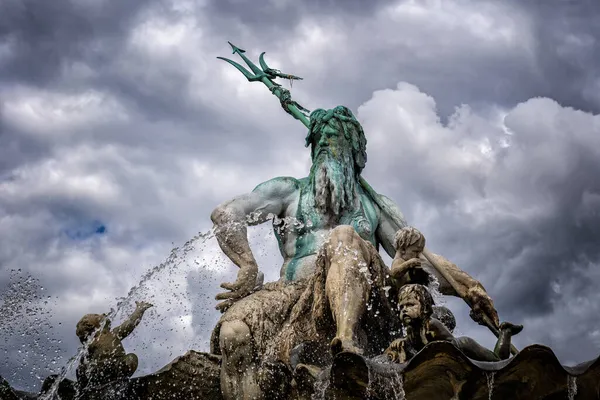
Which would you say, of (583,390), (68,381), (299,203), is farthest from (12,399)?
(583,390)

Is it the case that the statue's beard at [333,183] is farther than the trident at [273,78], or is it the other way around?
the trident at [273,78]

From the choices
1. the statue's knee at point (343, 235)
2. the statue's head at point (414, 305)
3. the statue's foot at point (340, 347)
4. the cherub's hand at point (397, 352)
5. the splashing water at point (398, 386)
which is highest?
the statue's knee at point (343, 235)

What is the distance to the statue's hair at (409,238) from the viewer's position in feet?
19.9

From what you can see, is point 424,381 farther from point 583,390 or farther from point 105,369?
point 105,369

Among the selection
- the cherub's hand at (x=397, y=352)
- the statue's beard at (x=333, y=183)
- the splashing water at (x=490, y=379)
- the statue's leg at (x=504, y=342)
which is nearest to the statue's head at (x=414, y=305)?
the cherub's hand at (x=397, y=352)

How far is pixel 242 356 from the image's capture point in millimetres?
5988

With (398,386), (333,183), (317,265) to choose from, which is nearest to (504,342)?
(398,386)

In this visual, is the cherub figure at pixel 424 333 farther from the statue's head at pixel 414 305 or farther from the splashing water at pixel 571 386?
the splashing water at pixel 571 386

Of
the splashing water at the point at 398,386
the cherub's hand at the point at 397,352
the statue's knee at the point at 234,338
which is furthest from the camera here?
the statue's knee at the point at 234,338

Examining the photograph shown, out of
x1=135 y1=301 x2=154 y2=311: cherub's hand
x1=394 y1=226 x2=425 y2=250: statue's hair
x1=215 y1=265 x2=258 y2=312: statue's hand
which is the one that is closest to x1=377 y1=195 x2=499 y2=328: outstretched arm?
x1=394 y1=226 x2=425 y2=250: statue's hair

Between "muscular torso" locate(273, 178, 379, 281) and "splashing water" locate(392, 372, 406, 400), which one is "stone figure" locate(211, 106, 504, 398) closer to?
"muscular torso" locate(273, 178, 379, 281)

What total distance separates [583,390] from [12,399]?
12.9ft

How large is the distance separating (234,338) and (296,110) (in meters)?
3.03

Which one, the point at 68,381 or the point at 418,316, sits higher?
the point at 418,316
